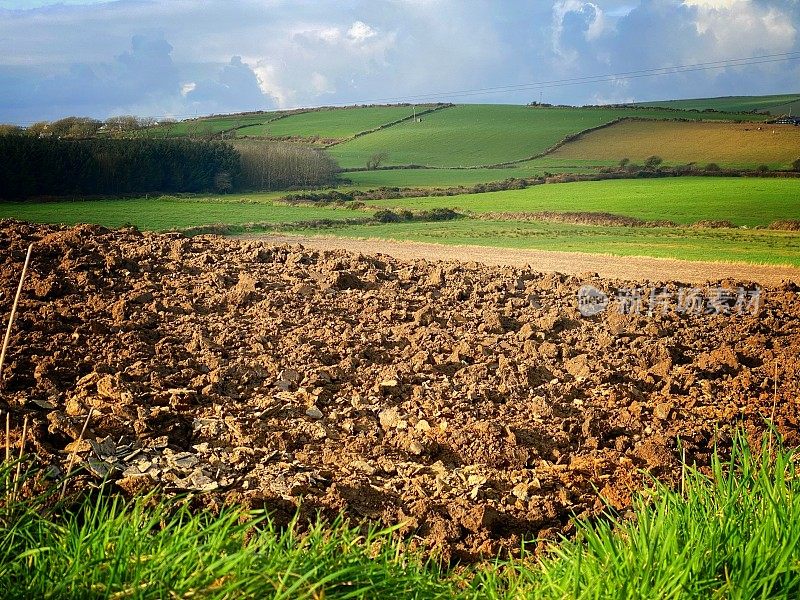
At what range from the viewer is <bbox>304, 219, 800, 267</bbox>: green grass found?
19297mm

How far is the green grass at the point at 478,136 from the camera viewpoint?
48.2m

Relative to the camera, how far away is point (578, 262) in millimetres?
17406

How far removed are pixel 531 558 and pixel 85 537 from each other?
236cm

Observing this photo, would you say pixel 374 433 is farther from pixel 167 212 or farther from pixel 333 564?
pixel 167 212

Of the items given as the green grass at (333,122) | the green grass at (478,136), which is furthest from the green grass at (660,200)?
the green grass at (333,122)

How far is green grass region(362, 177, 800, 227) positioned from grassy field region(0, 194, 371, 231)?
176 inches

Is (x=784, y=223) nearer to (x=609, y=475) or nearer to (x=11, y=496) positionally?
(x=609, y=475)

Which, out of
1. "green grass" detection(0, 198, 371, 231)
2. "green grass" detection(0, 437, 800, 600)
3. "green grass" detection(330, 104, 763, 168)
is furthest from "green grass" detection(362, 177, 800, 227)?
"green grass" detection(0, 437, 800, 600)

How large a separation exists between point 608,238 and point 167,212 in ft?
40.8

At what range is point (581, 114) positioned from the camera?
53.0 m

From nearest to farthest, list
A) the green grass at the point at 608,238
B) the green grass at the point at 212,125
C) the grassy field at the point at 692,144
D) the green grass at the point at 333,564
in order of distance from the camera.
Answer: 1. the green grass at the point at 333,564
2. the green grass at the point at 608,238
3. the grassy field at the point at 692,144
4. the green grass at the point at 212,125

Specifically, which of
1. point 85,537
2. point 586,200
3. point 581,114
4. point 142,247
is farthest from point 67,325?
point 581,114

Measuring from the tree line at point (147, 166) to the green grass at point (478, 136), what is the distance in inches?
420

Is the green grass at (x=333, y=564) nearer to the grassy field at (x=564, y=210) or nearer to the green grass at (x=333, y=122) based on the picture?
the grassy field at (x=564, y=210)
